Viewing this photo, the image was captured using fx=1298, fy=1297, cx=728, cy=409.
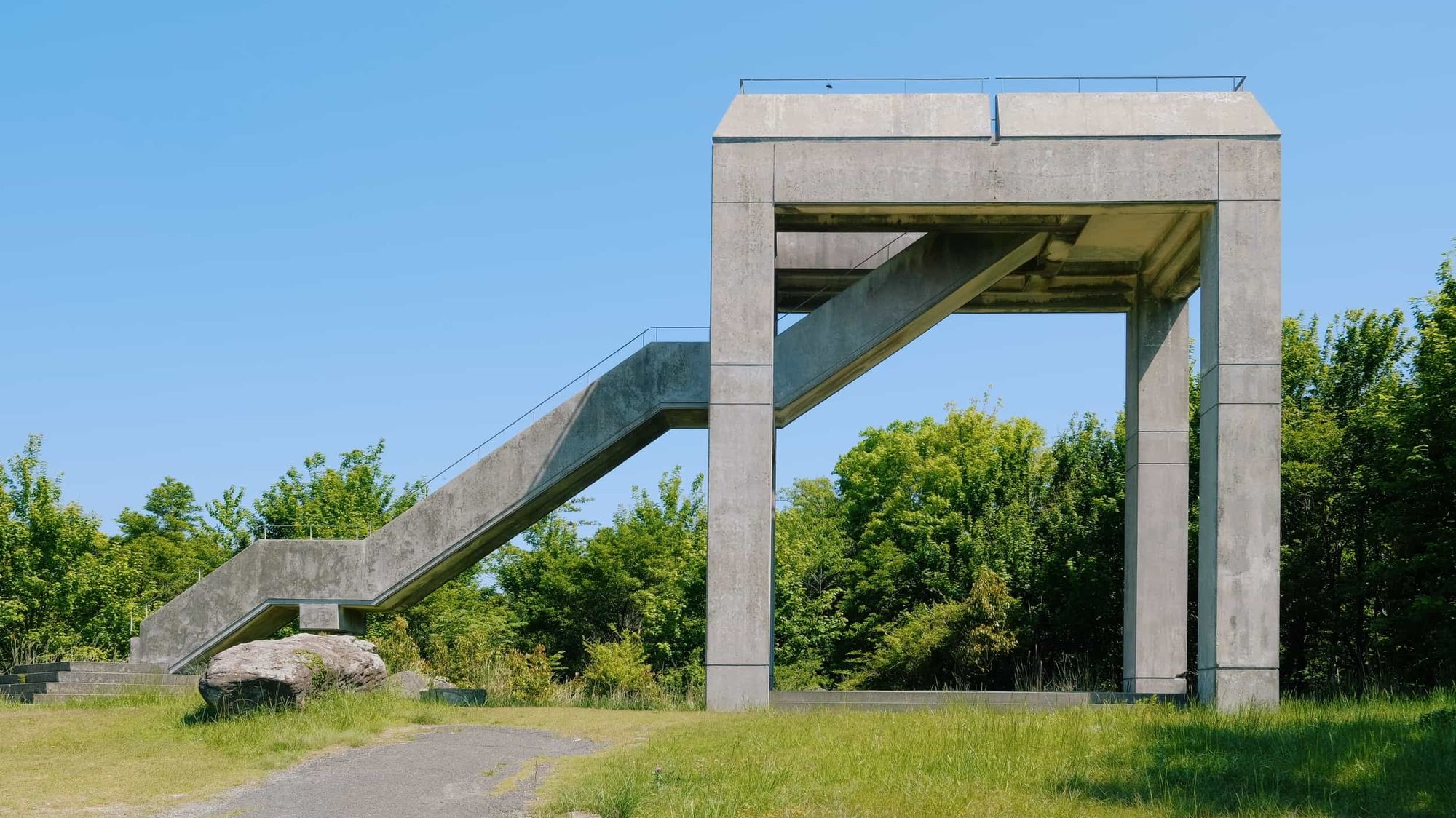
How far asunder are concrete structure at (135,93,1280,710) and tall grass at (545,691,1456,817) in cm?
313

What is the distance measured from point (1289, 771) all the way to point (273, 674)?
11.0 metres

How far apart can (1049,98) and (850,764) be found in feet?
36.1

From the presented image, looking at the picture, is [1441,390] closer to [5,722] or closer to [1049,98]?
[1049,98]

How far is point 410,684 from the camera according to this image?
67.8 feet

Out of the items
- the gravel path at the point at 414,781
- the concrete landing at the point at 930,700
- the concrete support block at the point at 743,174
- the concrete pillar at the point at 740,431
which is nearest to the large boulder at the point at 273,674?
the gravel path at the point at 414,781

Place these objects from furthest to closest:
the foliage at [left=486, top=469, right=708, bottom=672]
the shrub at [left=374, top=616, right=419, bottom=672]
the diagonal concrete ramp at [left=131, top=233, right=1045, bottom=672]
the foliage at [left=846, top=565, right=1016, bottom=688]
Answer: the foliage at [left=486, top=469, right=708, bottom=672] → the foliage at [left=846, top=565, right=1016, bottom=688] → the shrub at [left=374, top=616, right=419, bottom=672] → the diagonal concrete ramp at [left=131, top=233, right=1045, bottom=672]

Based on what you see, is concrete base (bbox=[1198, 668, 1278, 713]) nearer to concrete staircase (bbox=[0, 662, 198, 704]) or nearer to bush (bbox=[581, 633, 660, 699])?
concrete staircase (bbox=[0, 662, 198, 704])

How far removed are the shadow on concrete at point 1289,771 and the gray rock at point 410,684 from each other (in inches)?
404

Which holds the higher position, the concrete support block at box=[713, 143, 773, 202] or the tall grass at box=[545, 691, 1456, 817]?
the concrete support block at box=[713, 143, 773, 202]

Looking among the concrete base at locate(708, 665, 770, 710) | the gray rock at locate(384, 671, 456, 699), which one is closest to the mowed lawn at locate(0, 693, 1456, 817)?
the concrete base at locate(708, 665, 770, 710)

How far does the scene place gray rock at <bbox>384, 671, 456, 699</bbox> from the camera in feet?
61.1

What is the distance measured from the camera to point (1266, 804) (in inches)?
383

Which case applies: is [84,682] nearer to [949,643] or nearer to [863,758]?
[863,758]

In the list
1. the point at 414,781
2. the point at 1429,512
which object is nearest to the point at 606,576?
the point at 1429,512
